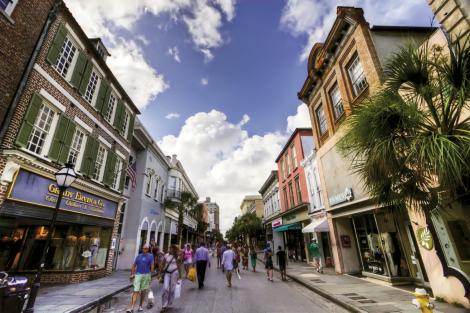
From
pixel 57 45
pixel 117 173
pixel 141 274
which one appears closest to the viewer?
pixel 141 274

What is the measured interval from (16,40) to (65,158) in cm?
451

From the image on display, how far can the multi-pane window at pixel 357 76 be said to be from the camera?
36.9 ft

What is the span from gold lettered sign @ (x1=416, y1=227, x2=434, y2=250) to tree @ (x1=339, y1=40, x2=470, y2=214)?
2769 mm

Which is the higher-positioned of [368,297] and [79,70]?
[79,70]

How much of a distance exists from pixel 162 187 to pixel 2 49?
17148 mm

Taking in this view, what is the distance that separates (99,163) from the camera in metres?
12.6

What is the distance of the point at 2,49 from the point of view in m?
7.60

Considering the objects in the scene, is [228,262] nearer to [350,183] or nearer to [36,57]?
[350,183]

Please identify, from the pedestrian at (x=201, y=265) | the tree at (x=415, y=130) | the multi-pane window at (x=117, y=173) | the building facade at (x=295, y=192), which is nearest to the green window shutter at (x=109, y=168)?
the multi-pane window at (x=117, y=173)

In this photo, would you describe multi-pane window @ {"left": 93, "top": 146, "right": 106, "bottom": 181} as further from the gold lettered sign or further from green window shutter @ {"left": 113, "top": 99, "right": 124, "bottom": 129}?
the gold lettered sign

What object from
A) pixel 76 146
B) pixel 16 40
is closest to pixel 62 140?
pixel 76 146

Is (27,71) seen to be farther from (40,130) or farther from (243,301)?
(243,301)

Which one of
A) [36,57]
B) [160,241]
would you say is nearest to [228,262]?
[36,57]

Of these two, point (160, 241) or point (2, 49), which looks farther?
point (160, 241)
